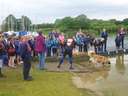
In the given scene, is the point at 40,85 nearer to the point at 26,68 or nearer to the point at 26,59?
the point at 26,68

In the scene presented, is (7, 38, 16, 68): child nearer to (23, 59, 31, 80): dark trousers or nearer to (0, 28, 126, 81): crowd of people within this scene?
(0, 28, 126, 81): crowd of people

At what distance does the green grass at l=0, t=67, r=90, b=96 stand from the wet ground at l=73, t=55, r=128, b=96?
0.48 m

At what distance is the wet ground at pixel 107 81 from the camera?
16.1 meters

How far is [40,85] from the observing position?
17.2m

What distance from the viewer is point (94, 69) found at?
22906 mm

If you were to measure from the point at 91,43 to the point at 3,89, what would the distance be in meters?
15.7

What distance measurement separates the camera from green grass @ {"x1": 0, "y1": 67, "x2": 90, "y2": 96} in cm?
1542

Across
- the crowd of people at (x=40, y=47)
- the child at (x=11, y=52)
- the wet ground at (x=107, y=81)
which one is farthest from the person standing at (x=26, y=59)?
the child at (x=11, y=52)

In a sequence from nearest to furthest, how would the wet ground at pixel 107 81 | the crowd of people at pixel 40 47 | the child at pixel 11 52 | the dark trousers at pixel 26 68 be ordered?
the wet ground at pixel 107 81 → the dark trousers at pixel 26 68 → the crowd of people at pixel 40 47 → the child at pixel 11 52

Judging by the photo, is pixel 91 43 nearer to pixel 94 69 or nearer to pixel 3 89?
pixel 94 69

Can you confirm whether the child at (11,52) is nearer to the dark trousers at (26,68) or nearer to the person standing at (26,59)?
the person standing at (26,59)

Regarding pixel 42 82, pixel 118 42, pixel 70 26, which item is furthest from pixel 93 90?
pixel 70 26

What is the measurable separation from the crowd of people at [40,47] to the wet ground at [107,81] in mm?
2020

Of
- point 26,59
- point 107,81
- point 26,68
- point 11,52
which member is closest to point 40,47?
point 11,52
